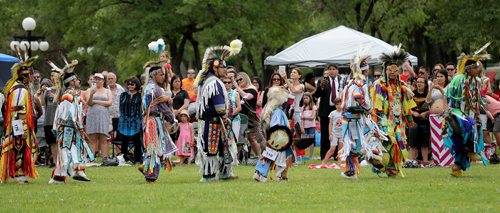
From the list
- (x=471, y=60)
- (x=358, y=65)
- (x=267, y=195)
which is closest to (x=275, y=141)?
(x=358, y=65)

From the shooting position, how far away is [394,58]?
50.3ft

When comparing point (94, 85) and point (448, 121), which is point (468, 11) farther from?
point (448, 121)

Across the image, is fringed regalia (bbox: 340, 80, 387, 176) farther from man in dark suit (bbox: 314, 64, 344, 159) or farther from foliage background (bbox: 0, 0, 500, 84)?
foliage background (bbox: 0, 0, 500, 84)

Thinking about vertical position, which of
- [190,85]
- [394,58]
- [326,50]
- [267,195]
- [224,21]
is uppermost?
[224,21]

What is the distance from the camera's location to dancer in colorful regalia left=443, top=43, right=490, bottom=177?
15.1m

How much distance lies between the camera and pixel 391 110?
1530 centimetres

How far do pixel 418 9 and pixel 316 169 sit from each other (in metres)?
21.8

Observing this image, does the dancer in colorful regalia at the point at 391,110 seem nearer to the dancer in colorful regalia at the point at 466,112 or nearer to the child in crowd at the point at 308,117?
the dancer in colorful regalia at the point at 466,112

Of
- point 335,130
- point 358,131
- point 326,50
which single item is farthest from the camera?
point 326,50

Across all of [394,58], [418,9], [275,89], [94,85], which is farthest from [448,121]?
[418,9]

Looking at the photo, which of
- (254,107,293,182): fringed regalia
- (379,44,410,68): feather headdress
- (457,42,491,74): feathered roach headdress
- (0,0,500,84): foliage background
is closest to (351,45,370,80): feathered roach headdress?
(379,44,410,68): feather headdress

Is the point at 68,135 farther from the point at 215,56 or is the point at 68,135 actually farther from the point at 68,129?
the point at 215,56

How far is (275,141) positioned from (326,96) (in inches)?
260

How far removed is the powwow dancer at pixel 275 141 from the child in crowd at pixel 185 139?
559 cm
